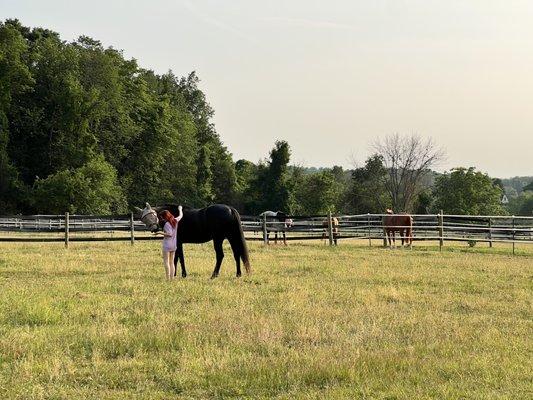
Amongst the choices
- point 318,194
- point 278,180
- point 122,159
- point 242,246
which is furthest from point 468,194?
point 242,246

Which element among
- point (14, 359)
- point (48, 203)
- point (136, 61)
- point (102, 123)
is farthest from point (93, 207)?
point (14, 359)

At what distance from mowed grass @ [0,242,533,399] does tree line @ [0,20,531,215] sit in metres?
37.8

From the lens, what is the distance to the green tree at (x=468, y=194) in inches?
2475

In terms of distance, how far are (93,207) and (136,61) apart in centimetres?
2271

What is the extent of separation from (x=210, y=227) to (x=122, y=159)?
161ft

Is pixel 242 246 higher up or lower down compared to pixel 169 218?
lower down

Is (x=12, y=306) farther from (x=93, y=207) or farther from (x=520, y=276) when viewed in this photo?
(x=93, y=207)

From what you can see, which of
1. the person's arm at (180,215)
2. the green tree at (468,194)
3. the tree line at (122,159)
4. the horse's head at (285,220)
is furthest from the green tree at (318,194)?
the person's arm at (180,215)

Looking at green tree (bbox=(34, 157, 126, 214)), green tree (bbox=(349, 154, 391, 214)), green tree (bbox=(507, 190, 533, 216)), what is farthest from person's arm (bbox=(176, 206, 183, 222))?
green tree (bbox=(507, 190, 533, 216))

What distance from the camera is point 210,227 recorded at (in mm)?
13219

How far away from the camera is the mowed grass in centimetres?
517

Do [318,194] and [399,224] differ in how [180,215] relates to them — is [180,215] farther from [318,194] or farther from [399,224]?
[318,194]

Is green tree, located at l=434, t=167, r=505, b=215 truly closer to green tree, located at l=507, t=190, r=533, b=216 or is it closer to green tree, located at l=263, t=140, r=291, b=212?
green tree, located at l=263, t=140, r=291, b=212

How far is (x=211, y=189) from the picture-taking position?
7444 cm
